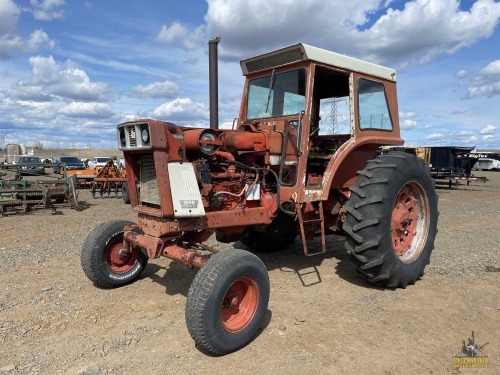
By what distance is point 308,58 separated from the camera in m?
4.68

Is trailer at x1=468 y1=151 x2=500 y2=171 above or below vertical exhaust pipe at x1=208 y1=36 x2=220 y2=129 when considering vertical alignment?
below

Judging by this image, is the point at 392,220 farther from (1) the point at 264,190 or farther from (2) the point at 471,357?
(2) the point at 471,357

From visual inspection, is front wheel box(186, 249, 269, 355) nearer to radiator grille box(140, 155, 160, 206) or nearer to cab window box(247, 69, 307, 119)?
radiator grille box(140, 155, 160, 206)

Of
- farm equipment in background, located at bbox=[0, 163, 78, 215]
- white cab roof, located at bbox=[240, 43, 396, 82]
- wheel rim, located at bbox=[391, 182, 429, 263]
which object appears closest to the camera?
white cab roof, located at bbox=[240, 43, 396, 82]

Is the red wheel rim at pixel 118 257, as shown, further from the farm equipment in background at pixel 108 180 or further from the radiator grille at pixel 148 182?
the farm equipment in background at pixel 108 180

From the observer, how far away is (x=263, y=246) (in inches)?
251

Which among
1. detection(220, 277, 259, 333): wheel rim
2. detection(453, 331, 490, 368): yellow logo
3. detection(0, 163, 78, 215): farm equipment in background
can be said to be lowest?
detection(453, 331, 490, 368): yellow logo

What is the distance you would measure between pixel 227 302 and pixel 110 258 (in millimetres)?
1824

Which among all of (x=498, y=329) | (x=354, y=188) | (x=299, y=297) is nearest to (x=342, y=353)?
(x=299, y=297)

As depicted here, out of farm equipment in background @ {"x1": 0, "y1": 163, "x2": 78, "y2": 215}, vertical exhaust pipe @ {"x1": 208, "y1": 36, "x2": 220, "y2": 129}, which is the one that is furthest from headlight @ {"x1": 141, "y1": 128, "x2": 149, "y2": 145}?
farm equipment in background @ {"x1": 0, "y1": 163, "x2": 78, "y2": 215}

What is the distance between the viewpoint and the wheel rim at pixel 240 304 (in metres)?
3.59

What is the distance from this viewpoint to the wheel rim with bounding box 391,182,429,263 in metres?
5.10

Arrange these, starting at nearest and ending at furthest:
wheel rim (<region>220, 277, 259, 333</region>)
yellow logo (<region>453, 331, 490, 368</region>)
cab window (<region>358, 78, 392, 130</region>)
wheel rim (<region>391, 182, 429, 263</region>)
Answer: yellow logo (<region>453, 331, 490, 368</region>) → wheel rim (<region>220, 277, 259, 333</region>) → wheel rim (<region>391, 182, 429, 263</region>) → cab window (<region>358, 78, 392, 130</region>)

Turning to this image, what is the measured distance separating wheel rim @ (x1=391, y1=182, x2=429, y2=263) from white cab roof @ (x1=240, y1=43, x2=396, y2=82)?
153 centimetres
